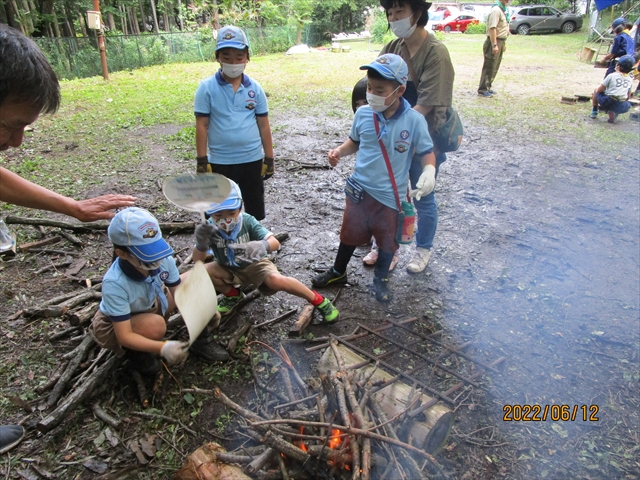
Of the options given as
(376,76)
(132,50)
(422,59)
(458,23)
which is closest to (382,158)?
(376,76)

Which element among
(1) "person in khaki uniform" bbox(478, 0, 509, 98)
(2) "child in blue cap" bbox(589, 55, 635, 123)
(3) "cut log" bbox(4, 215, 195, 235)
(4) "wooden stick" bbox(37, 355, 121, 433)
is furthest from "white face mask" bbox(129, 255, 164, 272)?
(2) "child in blue cap" bbox(589, 55, 635, 123)

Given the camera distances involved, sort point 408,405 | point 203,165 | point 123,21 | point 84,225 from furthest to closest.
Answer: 1. point 123,21
2. point 84,225
3. point 203,165
4. point 408,405

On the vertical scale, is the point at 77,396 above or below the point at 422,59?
below

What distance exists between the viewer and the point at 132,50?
54.2ft

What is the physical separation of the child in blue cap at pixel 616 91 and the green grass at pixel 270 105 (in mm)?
369

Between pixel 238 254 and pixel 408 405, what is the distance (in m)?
1.54

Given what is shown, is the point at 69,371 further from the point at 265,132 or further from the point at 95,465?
the point at 265,132

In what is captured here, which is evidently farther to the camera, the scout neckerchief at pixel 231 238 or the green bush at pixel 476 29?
the green bush at pixel 476 29

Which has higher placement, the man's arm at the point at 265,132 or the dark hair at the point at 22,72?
the dark hair at the point at 22,72

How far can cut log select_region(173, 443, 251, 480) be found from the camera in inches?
75.2

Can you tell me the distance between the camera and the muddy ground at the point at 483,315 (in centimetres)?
231
